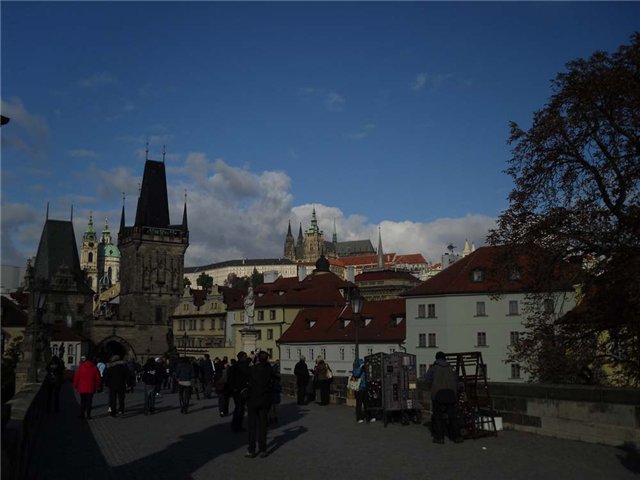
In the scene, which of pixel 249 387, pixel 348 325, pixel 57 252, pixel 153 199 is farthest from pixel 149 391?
pixel 153 199

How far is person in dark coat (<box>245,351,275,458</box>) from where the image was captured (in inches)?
480

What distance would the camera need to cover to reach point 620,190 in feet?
60.7

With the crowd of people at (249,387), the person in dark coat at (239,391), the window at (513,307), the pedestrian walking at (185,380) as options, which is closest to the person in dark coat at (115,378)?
the crowd of people at (249,387)

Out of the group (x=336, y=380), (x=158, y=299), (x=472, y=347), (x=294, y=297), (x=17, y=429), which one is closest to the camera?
(x=17, y=429)

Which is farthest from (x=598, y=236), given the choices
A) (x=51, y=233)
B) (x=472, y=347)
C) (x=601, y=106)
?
(x=51, y=233)

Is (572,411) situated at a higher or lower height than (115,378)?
lower

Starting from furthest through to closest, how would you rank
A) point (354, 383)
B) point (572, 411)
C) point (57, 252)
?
point (57, 252)
point (354, 383)
point (572, 411)

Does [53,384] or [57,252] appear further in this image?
[57,252]

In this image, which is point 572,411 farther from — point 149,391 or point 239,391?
point 149,391

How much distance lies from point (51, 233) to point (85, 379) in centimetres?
9334

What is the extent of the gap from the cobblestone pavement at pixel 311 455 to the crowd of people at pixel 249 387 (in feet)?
1.73

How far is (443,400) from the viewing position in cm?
1415

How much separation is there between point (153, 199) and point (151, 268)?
39.2 feet

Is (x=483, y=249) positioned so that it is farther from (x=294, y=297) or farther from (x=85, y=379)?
(x=85, y=379)
